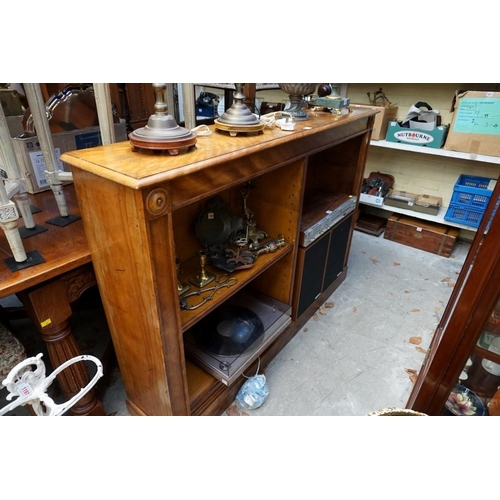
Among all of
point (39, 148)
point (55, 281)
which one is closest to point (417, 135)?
point (39, 148)

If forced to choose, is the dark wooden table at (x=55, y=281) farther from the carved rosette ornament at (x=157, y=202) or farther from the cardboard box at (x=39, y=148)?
the carved rosette ornament at (x=157, y=202)

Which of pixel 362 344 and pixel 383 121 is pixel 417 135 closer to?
pixel 383 121

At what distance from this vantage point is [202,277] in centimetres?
147

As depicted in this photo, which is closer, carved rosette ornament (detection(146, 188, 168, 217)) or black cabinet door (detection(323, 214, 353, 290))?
carved rosette ornament (detection(146, 188, 168, 217))

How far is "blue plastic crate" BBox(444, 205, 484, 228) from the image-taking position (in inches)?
110

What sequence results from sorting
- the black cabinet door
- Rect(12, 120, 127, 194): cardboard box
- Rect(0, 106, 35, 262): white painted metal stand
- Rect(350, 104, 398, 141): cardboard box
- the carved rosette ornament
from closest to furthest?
the carved rosette ornament < Rect(0, 106, 35, 262): white painted metal stand < Rect(12, 120, 127, 194): cardboard box < the black cabinet door < Rect(350, 104, 398, 141): cardboard box

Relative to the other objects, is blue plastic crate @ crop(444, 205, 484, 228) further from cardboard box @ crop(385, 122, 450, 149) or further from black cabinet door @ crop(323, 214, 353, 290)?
black cabinet door @ crop(323, 214, 353, 290)

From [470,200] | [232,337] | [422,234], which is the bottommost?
[422,234]

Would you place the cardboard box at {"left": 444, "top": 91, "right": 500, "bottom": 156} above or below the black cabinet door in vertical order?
above

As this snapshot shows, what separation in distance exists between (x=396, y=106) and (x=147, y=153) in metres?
2.83

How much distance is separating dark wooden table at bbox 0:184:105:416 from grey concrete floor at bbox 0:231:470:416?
0.49 m

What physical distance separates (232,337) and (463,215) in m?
2.31

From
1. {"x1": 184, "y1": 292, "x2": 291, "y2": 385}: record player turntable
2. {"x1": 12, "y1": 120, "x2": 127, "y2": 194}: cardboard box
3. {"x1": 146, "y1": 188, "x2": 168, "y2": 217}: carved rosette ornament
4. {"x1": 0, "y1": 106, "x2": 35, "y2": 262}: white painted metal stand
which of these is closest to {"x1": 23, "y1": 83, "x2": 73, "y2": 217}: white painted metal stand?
{"x1": 0, "y1": 106, "x2": 35, "y2": 262}: white painted metal stand

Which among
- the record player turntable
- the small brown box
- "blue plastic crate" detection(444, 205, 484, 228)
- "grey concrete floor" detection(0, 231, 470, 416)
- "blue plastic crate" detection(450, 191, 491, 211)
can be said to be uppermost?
"blue plastic crate" detection(450, 191, 491, 211)
